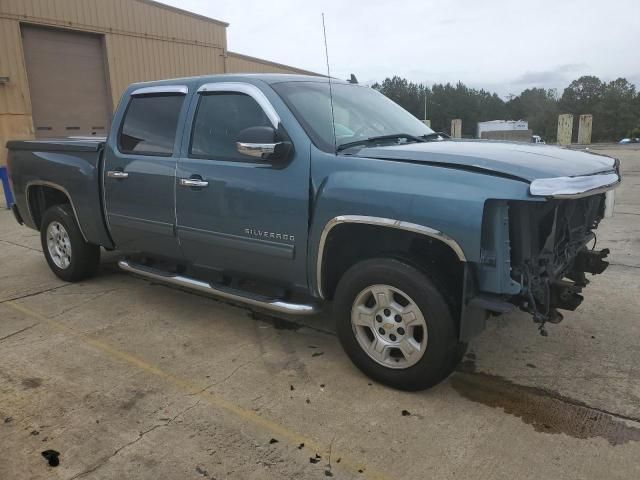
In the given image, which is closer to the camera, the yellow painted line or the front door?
the yellow painted line

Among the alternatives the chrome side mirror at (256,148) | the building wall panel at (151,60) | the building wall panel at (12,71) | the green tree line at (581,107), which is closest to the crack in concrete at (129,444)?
the chrome side mirror at (256,148)

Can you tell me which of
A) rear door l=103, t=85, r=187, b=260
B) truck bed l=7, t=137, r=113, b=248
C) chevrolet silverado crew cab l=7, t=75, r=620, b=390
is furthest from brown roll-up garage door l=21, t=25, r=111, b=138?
rear door l=103, t=85, r=187, b=260

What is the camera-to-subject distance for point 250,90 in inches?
147

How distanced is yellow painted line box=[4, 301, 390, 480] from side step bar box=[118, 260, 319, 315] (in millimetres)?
687

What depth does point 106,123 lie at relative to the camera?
18375mm

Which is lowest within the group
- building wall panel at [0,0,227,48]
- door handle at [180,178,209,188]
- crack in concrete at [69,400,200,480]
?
crack in concrete at [69,400,200,480]

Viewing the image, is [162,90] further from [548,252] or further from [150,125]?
[548,252]

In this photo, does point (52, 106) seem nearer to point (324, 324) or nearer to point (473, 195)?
point (324, 324)

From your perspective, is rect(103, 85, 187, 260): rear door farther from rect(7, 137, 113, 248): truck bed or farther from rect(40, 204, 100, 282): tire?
rect(40, 204, 100, 282): tire

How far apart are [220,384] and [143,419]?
21.3 inches

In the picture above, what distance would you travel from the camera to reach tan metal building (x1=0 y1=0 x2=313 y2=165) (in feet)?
50.6

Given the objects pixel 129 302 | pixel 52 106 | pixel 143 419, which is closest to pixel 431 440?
pixel 143 419

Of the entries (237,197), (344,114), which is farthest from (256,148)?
(344,114)

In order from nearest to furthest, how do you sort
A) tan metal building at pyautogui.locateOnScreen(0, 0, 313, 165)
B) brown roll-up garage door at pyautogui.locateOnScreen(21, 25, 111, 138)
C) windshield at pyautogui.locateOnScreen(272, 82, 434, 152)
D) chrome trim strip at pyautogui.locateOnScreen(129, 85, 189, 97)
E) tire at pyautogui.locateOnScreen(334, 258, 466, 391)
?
tire at pyautogui.locateOnScreen(334, 258, 466, 391)
windshield at pyautogui.locateOnScreen(272, 82, 434, 152)
chrome trim strip at pyautogui.locateOnScreen(129, 85, 189, 97)
tan metal building at pyautogui.locateOnScreen(0, 0, 313, 165)
brown roll-up garage door at pyautogui.locateOnScreen(21, 25, 111, 138)
